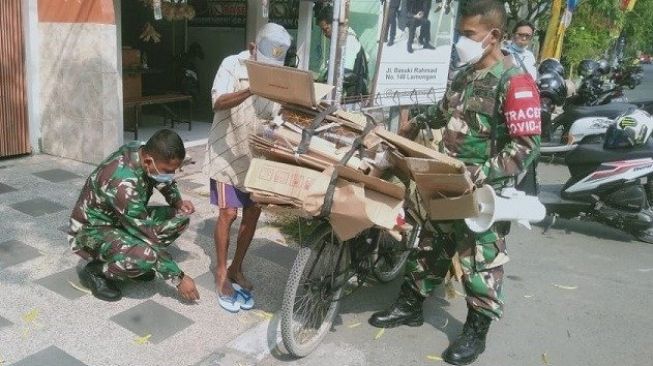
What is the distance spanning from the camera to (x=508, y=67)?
2.79 metres

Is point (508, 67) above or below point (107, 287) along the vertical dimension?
above

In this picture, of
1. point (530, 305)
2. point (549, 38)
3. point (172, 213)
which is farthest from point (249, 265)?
point (549, 38)

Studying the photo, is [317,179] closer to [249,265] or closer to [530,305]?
[249,265]

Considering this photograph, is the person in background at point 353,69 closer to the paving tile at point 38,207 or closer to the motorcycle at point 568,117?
the motorcycle at point 568,117

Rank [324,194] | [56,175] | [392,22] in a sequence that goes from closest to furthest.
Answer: [324,194]
[56,175]
[392,22]

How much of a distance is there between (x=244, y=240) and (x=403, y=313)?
42.0 inches

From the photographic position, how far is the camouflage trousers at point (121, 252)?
9.98 feet

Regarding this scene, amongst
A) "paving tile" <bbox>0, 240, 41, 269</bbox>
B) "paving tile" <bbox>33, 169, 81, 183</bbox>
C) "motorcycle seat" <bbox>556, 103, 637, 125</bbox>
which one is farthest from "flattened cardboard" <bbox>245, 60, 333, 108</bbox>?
"motorcycle seat" <bbox>556, 103, 637, 125</bbox>

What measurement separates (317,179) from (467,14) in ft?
3.98

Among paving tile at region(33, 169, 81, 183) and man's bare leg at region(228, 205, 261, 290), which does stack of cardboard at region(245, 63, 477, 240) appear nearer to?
man's bare leg at region(228, 205, 261, 290)

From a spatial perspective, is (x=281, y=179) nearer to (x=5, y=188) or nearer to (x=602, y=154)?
(x=5, y=188)

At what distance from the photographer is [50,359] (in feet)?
8.61

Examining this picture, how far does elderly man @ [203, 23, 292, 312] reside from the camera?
2998mm

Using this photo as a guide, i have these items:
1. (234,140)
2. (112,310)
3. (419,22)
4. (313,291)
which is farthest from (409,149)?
(419,22)
